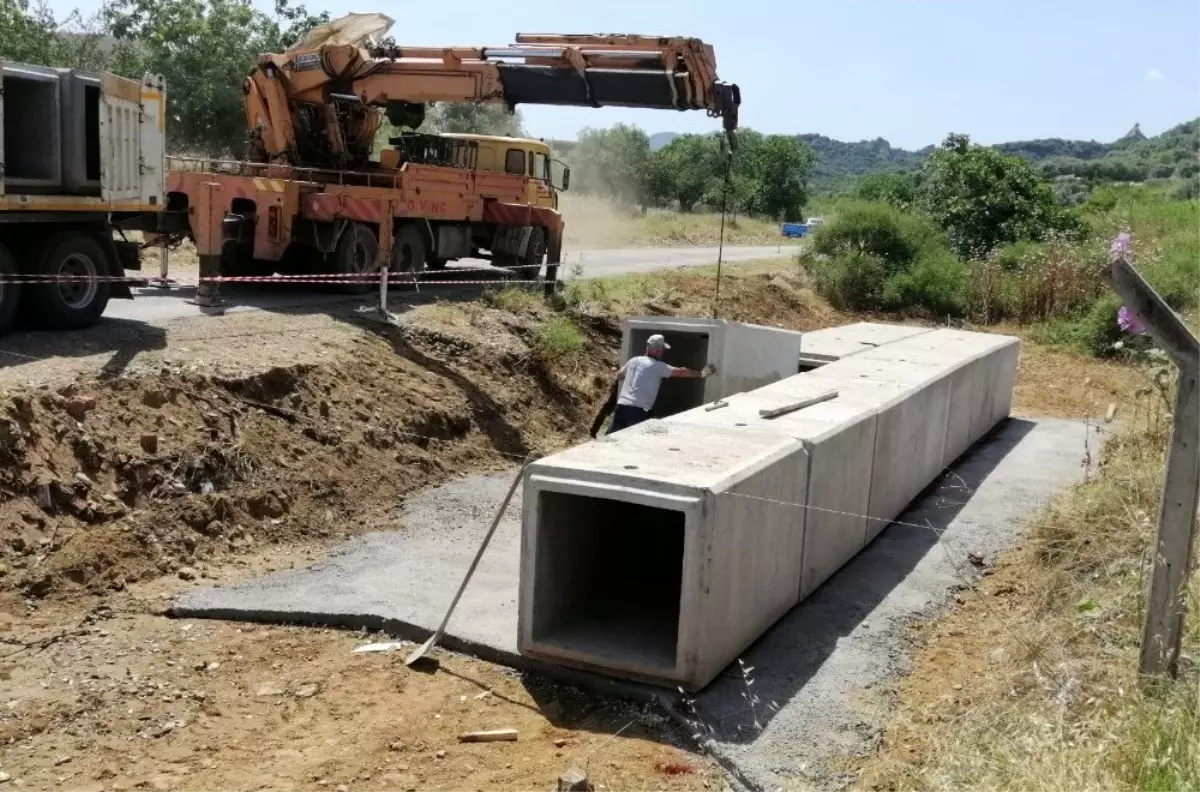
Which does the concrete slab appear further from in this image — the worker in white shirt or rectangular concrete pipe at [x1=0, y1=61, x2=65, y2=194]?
rectangular concrete pipe at [x1=0, y1=61, x2=65, y2=194]

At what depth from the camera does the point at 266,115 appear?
16016mm

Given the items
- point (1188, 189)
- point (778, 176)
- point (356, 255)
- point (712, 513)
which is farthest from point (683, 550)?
point (1188, 189)

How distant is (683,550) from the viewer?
7.27m

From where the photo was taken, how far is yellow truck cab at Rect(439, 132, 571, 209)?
1939cm

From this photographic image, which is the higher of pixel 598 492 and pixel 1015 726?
pixel 598 492

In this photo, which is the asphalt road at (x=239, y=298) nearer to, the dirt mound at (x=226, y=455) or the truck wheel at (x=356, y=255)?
the truck wheel at (x=356, y=255)

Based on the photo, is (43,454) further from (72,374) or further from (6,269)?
(6,269)

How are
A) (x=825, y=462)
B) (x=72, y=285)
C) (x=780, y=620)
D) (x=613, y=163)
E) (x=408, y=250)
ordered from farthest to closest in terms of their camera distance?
(x=613, y=163), (x=408, y=250), (x=72, y=285), (x=825, y=462), (x=780, y=620)

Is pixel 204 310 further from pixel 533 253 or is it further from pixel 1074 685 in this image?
pixel 1074 685

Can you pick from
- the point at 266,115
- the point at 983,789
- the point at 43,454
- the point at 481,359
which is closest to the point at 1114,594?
the point at 983,789

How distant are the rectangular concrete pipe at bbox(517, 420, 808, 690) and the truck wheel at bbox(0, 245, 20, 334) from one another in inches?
217

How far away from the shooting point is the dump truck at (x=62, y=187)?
1016 centimetres

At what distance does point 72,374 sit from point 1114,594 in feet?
24.4

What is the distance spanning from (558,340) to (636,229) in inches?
1060
